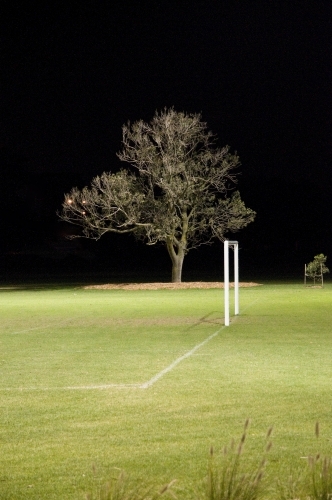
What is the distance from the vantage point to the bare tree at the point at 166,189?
157ft

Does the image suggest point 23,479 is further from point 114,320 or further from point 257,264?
point 257,264

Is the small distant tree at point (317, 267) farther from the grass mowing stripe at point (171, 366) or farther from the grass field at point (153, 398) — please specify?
the grass mowing stripe at point (171, 366)

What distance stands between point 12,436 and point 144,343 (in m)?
9.30

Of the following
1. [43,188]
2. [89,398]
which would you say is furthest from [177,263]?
[43,188]

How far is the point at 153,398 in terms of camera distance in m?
10.8

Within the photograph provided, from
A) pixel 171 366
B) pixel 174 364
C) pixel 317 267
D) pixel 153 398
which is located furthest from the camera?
pixel 317 267

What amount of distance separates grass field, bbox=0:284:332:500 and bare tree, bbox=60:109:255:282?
2424cm

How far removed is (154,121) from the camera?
48375 millimetres

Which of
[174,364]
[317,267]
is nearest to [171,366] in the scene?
[174,364]

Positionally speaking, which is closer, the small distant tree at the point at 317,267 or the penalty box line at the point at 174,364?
the penalty box line at the point at 174,364

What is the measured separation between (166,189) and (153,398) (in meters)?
37.3

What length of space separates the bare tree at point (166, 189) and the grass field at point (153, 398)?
79.5ft

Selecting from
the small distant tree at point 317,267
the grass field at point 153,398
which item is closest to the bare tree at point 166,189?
the small distant tree at point 317,267

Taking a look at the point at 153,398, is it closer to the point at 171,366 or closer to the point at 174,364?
the point at 171,366
